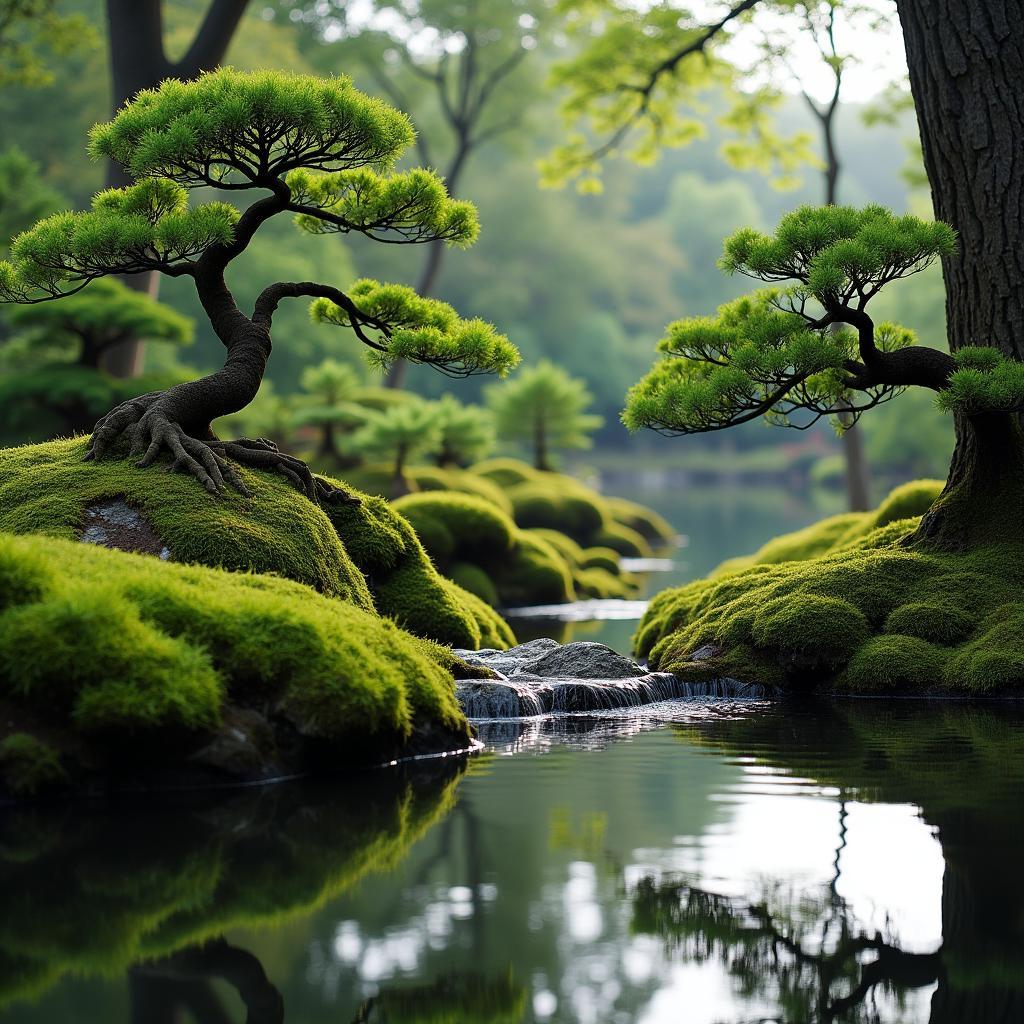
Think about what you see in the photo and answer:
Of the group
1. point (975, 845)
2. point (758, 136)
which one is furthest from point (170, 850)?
point (758, 136)

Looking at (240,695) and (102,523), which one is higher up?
(102,523)

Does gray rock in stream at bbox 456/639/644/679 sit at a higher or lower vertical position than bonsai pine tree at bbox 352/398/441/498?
lower

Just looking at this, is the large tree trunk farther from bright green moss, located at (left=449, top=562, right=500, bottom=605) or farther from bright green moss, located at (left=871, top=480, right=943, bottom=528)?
bright green moss, located at (left=449, top=562, right=500, bottom=605)

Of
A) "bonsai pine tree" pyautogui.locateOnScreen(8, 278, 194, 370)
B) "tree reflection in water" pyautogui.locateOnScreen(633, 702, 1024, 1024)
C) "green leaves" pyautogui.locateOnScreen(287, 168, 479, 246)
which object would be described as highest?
"bonsai pine tree" pyautogui.locateOnScreen(8, 278, 194, 370)

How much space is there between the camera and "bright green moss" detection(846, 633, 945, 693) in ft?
27.8

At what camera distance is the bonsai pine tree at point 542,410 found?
26266mm

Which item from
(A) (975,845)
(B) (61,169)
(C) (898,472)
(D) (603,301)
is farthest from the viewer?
(D) (603,301)

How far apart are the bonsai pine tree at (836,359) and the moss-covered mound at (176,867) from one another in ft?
13.8

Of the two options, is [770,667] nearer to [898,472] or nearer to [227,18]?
[227,18]

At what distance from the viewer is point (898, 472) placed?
4950cm

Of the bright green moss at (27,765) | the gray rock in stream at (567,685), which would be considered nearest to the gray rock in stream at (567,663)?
the gray rock in stream at (567,685)

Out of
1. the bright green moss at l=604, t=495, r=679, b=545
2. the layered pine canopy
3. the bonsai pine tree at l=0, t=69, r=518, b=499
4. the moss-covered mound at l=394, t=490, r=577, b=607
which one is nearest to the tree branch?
the moss-covered mound at l=394, t=490, r=577, b=607

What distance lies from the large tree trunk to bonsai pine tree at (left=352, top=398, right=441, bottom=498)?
10.7m

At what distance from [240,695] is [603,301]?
64103 millimetres
